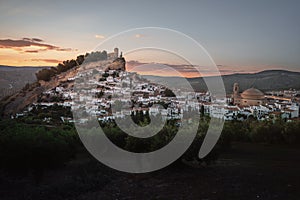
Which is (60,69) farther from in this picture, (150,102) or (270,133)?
(270,133)

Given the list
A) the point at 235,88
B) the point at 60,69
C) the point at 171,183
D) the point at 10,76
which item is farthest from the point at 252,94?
the point at 60,69

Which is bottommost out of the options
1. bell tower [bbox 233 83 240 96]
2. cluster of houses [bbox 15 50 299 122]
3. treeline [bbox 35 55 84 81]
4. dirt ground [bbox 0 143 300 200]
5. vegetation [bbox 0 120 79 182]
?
dirt ground [bbox 0 143 300 200]

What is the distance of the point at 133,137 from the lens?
19.4 feet

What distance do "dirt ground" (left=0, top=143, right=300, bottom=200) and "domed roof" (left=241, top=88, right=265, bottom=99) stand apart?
20508mm

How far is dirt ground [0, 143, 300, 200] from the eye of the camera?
14.3 ft

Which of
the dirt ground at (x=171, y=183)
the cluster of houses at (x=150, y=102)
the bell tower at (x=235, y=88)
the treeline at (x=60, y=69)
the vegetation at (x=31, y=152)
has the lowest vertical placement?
the dirt ground at (x=171, y=183)

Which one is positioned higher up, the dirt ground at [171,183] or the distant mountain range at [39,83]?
the distant mountain range at [39,83]

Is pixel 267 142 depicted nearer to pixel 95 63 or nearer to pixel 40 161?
pixel 40 161

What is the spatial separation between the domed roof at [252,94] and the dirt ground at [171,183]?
807 inches

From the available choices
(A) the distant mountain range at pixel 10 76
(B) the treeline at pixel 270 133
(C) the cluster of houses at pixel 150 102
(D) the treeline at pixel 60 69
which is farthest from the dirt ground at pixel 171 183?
(D) the treeline at pixel 60 69

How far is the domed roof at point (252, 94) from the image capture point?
25.8 meters

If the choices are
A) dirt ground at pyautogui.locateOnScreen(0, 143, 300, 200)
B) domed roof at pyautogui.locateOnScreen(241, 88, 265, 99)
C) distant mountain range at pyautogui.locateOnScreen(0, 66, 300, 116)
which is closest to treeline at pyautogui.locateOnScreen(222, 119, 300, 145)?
dirt ground at pyautogui.locateOnScreen(0, 143, 300, 200)

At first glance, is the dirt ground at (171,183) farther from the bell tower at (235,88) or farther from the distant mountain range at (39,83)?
the bell tower at (235,88)

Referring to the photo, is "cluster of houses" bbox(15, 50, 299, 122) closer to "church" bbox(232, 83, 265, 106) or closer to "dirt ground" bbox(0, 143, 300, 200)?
"church" bbox(232, 83, 265, 106)
